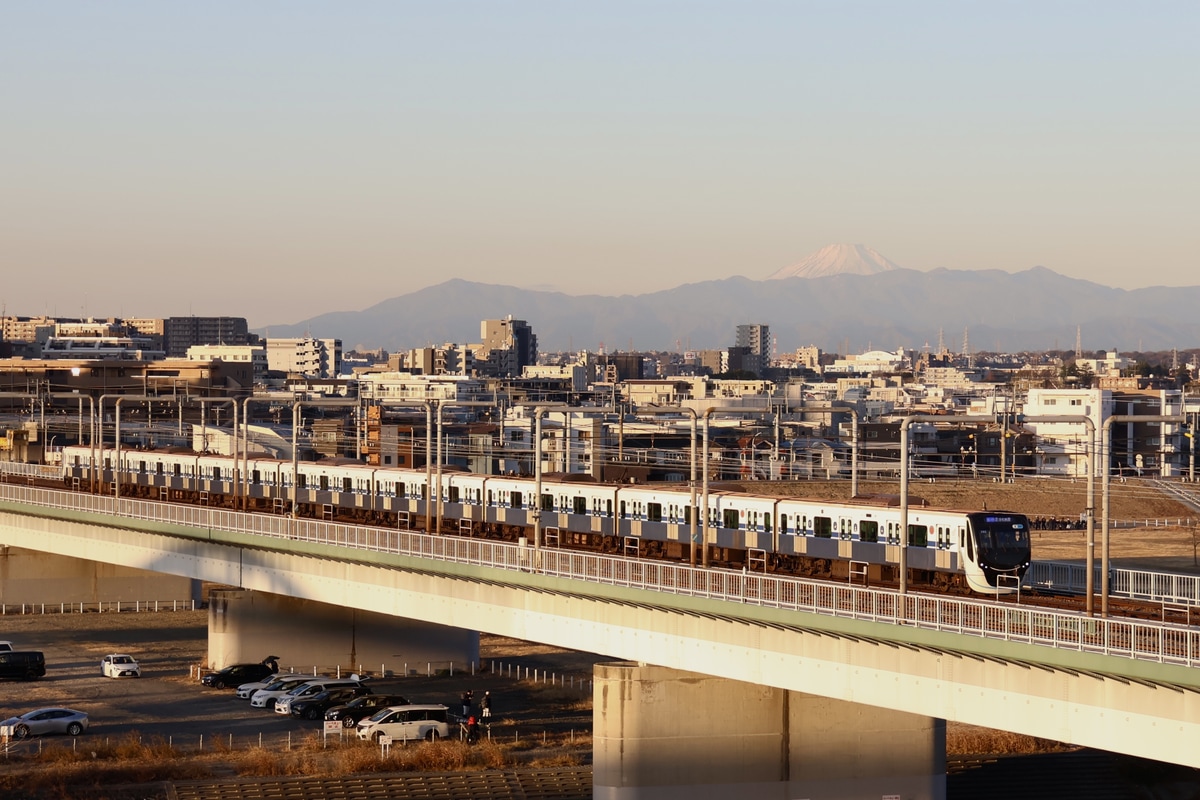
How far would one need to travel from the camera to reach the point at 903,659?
118 feet

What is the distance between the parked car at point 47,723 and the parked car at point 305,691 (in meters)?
6.41

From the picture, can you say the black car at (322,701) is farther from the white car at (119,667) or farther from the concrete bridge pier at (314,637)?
the white car at (119,667)

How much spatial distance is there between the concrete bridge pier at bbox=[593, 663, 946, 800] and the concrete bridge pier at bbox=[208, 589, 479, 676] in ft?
77.6

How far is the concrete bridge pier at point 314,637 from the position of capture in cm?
6378

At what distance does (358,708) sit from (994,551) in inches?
845

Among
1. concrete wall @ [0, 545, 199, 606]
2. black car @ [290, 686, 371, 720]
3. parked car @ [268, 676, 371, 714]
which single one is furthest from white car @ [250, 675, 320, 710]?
concrete wall @ [0, 545, 199, 606]

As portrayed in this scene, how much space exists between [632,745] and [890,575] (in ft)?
31.0

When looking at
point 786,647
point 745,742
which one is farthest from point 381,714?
point 786,647

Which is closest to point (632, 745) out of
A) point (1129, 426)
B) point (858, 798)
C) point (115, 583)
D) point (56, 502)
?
point (858, 798)

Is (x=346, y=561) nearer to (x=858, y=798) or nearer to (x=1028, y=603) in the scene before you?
(x=858, y=798)

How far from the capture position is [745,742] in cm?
4203

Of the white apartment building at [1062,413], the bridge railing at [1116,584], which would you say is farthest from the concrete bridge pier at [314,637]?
the white apartment building at [1062,413]

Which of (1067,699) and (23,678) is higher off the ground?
(1067,699)

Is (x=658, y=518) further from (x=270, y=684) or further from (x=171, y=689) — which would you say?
(x=171, y=689)
